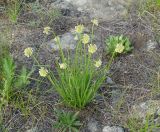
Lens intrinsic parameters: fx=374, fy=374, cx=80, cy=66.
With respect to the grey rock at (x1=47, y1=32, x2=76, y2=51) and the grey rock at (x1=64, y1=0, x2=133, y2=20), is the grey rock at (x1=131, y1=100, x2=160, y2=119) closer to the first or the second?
the grey rock at (x1=47, y1=32, x2=76, y2=51)

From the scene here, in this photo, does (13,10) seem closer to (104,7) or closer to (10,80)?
(104,7)

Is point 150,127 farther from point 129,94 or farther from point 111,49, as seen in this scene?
point 111,49

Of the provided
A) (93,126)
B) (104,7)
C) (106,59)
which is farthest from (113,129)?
(104,7)

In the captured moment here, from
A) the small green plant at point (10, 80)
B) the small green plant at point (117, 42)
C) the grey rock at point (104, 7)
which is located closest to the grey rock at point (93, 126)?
the small green plant at point (10, 80)

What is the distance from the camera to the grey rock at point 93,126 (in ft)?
8.80

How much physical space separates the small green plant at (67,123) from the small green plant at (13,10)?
4.17 feet

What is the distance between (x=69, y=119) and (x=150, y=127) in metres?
0.56

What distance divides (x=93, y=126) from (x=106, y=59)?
29.0 inches

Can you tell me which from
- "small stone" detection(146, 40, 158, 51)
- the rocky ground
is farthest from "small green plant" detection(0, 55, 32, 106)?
"small stone" detection(146, 40, 158, 51)

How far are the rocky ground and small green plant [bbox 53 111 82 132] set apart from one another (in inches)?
3.0

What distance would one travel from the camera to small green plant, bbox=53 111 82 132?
2607mm

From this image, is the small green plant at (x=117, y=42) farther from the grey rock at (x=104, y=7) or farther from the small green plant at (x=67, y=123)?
the small green plant at (x=67, y=123)

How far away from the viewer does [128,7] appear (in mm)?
3760

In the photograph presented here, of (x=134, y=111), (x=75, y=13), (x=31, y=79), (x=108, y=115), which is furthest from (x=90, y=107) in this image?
(x=75, y=13)
